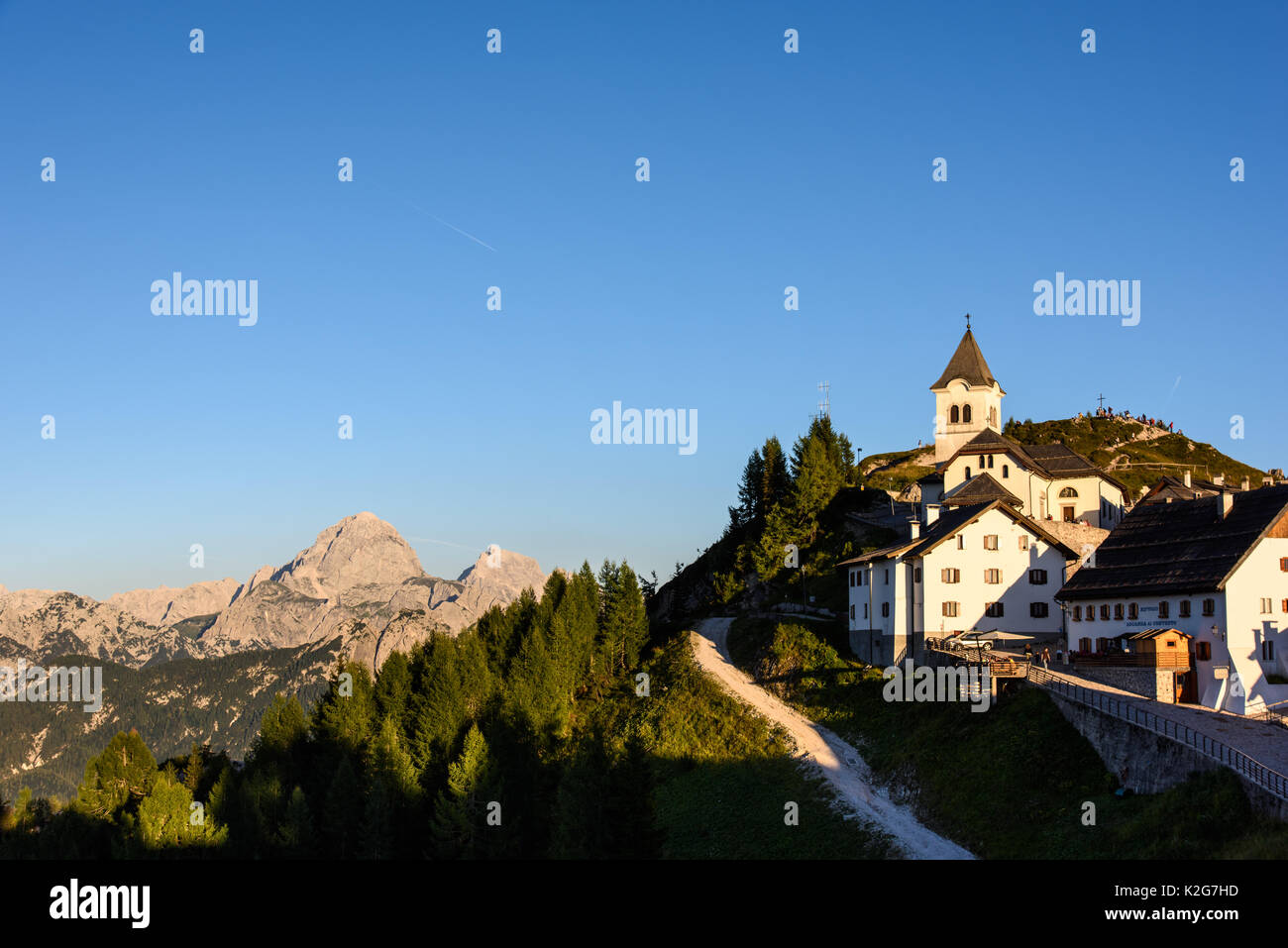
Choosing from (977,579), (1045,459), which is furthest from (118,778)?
(1045,459)

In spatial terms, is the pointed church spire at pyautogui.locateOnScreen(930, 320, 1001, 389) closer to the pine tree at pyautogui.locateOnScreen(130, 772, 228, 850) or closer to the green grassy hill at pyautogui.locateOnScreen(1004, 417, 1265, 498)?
the green grassy hill at pyautogui.locateOnScreen(1004, 417, 1265, 498)

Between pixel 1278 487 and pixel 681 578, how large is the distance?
74.4 metres

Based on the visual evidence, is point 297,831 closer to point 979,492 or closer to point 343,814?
point 343,814

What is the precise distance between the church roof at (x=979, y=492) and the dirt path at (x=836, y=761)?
2375cm

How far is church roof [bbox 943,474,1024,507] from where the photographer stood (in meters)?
95.6

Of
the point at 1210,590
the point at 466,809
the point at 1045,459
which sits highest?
the point at 1045,459

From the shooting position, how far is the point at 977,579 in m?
72.6

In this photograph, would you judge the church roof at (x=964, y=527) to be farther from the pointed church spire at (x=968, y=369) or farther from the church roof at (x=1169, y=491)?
the pointed church spire at (x=968, y=369)

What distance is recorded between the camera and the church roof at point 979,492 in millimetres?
95625

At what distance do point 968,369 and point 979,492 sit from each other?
112ft

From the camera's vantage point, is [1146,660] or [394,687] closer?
[1146,660]

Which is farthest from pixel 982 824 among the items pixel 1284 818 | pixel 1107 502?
pixel 1107 502

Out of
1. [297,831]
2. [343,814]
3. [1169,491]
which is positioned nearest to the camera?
[297,831]
